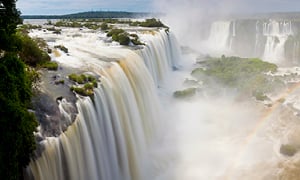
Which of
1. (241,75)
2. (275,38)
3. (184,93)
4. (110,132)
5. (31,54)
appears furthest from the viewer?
(275,38)

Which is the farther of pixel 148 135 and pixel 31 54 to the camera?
pixel 148 135

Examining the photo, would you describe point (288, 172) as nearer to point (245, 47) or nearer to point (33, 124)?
point (33, 124)

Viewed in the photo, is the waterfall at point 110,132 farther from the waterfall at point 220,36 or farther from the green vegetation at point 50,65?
the waterfall at point 220,36

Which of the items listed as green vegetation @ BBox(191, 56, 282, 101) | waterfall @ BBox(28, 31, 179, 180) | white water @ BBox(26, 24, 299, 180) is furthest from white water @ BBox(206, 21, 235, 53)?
waterfall @ BBox(28, 31, 179, 180)

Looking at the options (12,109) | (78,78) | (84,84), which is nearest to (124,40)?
(78,78)

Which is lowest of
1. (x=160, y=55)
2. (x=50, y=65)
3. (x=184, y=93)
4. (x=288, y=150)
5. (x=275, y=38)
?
(x=288, y=150)

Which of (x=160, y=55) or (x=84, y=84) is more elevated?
(x=84, y=84)

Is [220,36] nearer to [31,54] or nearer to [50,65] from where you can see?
[50,65]
